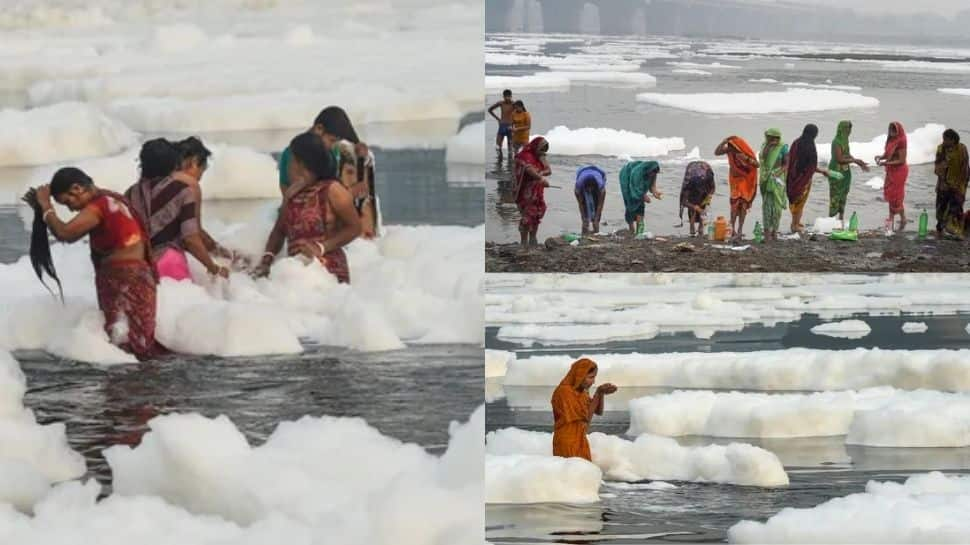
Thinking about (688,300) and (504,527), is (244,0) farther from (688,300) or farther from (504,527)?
(688,300)

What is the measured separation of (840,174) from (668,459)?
522 centimetres

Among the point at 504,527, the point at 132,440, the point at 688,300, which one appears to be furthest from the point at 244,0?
the point at 688,300

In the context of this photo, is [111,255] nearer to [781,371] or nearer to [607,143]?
[781,371]

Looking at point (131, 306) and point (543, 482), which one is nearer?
point (131, 306)

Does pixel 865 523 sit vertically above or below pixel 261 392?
below

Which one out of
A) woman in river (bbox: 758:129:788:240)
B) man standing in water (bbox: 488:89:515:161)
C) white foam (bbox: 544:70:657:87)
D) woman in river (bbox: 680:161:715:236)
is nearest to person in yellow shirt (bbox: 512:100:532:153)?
man standing in water (bbox: 488:89:515:161)

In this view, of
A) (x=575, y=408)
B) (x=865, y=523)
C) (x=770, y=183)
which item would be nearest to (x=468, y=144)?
(x=865, y=523)

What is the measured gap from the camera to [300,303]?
4.43 metres

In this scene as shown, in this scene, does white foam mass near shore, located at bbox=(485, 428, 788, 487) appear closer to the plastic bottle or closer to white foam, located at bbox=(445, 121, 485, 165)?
the plastic bottle

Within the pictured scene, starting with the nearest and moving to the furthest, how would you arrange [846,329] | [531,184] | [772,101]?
1. [531,184]
2. [846,329]
3. [772,101]

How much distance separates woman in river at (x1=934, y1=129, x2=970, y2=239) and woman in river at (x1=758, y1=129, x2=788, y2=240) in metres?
1.47

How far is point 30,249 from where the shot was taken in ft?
14.1

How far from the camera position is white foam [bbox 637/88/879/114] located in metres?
19.2

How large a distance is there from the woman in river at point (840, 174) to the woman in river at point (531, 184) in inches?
109
